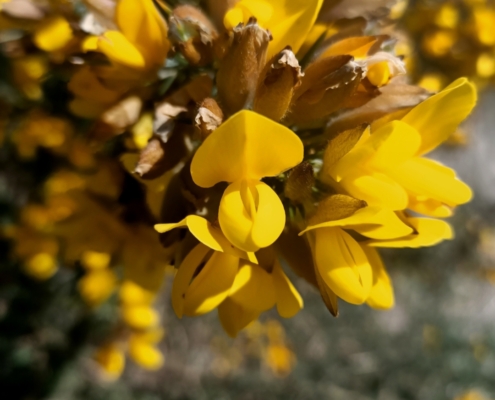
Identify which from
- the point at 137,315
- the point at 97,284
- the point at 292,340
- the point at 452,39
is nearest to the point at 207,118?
the point at 97,284

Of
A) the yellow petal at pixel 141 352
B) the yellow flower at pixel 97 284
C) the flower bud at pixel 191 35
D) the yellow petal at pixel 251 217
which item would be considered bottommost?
the yellow petal at pixel 141 352

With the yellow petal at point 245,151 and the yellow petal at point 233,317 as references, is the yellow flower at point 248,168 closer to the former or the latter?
the yellow petal at point 245,151

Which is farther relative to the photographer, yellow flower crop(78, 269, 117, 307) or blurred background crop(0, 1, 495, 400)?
blurred background crop(0, 1, 495, 400)

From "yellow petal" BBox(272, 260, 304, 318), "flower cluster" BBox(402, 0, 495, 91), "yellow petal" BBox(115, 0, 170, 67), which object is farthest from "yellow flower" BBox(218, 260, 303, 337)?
"flower cluster" BBox(402, 0, 495, 91)

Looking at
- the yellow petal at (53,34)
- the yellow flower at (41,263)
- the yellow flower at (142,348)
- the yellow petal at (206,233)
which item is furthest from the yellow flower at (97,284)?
the yellow petal at (206,233)

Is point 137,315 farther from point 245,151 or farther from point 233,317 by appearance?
point 245,151

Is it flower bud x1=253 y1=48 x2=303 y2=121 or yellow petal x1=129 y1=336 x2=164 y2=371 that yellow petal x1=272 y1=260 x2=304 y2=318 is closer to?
flower bud x1=253 y1=48 x2=303 y2=121

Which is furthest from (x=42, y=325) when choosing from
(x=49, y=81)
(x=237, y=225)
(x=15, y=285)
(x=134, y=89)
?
(x=237, y=225)
